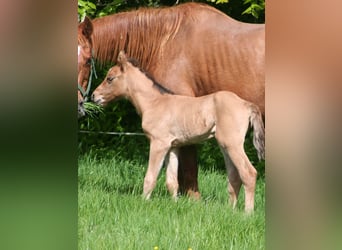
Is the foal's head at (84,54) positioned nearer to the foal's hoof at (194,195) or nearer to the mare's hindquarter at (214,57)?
the mare's hindquarter at (214,57)

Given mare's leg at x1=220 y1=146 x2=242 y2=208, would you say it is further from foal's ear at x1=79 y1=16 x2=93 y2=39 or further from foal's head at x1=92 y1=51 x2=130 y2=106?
foal's ear at x1=79 y1=16 x2=93 y2=39

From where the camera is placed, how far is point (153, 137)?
3195 mm

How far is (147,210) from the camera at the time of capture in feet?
10.4

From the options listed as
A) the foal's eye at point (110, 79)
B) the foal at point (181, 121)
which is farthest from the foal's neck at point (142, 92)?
the foal's eye at point (110, 79)

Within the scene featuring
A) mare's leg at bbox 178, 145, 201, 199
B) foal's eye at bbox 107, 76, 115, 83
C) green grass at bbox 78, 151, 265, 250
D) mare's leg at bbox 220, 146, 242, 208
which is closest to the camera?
green grass at bbox 78, 151, 265, 250

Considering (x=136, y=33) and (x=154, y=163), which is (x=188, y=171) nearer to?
(x=154, y=163)

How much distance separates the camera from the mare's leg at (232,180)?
307 centimetres

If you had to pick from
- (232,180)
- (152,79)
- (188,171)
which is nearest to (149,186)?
(188,171)

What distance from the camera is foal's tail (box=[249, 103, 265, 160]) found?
2973mm

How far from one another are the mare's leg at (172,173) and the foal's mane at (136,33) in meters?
0.51

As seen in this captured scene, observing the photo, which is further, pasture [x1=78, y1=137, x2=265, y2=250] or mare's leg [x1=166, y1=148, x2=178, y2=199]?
mare's leg [x1=166, y1=148, x2=178, y2=199]

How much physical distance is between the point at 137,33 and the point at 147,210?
0.98 metres

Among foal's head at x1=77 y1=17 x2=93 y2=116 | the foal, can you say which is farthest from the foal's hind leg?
foal's head at x1=77 y1=17 x2=93 y2=116

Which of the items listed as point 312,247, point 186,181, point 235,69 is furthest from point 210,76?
point 312,247
